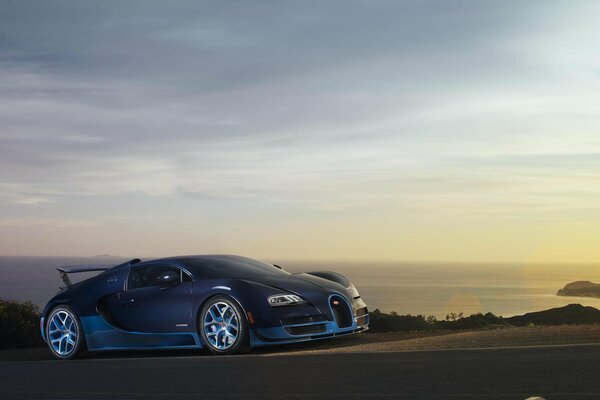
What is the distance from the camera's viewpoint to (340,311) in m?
12.6

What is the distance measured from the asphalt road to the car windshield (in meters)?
2.16

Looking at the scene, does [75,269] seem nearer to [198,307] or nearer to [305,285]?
[198,307]

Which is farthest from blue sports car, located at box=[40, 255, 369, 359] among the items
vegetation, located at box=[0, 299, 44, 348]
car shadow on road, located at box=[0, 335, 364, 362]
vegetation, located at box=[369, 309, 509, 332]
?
vegetation, located at box=[0, 299, 44, 348]

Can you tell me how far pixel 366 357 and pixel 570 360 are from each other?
7.02ft

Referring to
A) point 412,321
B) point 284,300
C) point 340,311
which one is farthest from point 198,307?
point 412,321

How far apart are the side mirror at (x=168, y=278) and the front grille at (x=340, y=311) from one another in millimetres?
2230

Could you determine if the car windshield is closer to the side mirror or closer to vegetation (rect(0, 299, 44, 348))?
the side mirror

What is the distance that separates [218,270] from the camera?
1271cm

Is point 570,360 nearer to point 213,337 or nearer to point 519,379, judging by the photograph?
point 519,379

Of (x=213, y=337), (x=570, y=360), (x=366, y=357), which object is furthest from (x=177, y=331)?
(x=570, y=360)

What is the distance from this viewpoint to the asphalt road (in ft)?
24.1

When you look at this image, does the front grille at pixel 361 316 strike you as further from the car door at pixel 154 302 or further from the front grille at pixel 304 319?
the car door at pixel 154 302

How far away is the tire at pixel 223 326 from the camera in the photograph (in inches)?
459

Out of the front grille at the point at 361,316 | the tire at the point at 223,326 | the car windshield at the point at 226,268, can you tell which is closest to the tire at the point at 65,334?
the car windshield at the point at 226,268
